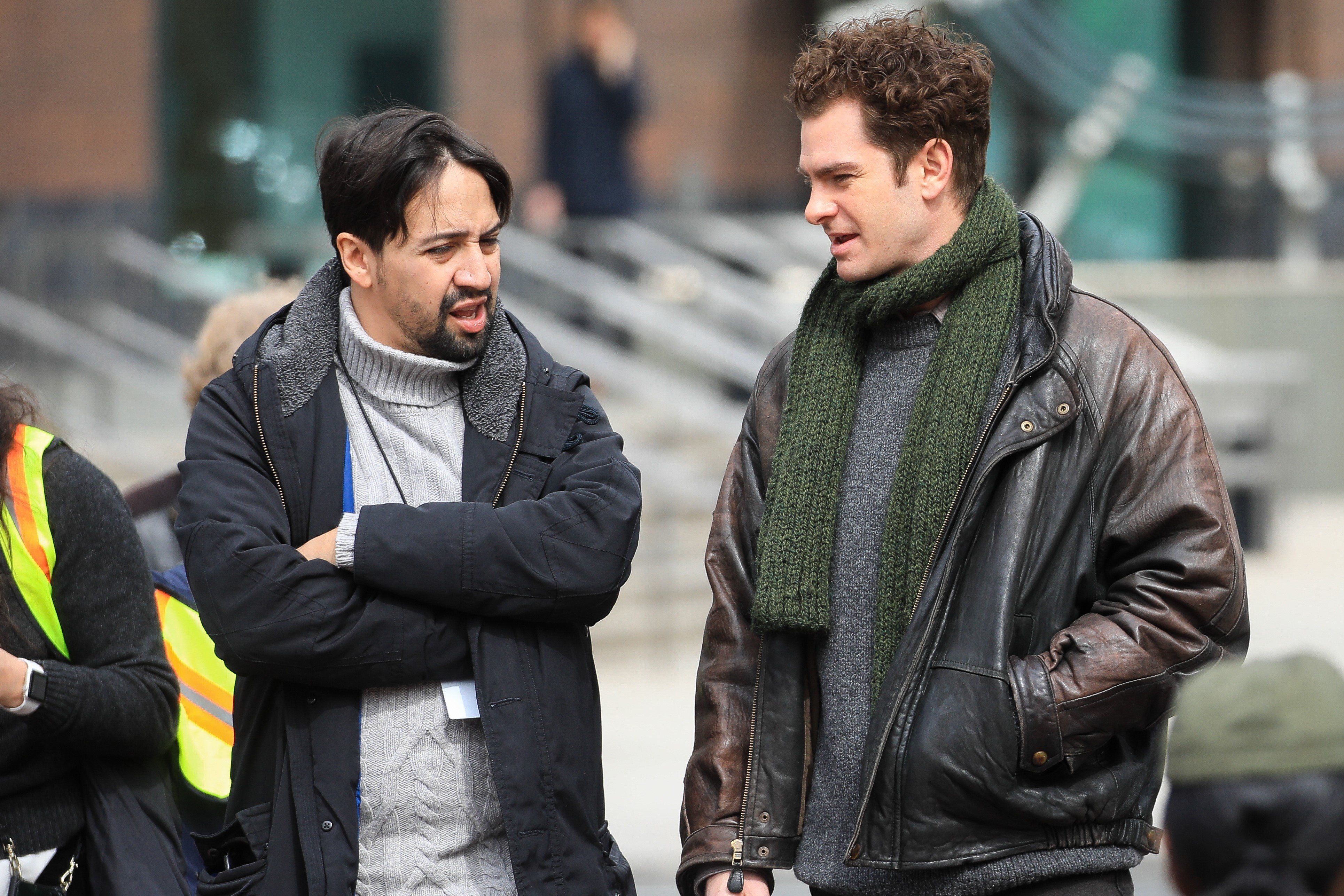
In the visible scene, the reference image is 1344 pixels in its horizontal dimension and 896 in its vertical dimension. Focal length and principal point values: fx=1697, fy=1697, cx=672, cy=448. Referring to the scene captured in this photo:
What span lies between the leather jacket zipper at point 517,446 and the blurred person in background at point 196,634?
0.53 m

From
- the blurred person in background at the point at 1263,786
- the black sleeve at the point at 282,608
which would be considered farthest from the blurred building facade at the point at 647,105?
the blurred person in background at the point at 1263,786

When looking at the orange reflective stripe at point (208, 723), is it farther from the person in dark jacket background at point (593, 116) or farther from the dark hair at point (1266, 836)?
the person in dark jacket background at point (593, 116)

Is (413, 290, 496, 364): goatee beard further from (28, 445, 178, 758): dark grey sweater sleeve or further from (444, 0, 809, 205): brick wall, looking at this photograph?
(444, 0, 809, 205): brick wall

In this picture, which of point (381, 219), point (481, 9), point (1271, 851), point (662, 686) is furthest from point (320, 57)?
point (1271, 851)

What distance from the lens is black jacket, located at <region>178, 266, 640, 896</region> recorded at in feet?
9.01

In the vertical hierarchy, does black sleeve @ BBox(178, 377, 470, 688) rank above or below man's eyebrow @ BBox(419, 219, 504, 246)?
below

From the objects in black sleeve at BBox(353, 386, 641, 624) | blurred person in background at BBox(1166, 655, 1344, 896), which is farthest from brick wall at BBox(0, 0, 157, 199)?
blurred person in background at BBox(1166, 655, 1344, 896)

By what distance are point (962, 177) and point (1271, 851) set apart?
156cm

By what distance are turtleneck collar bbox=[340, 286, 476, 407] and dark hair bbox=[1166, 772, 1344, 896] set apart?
164 cm

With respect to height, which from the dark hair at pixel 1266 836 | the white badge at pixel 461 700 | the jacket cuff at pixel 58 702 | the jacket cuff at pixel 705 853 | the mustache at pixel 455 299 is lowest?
the dark hair at pixel 1266 836

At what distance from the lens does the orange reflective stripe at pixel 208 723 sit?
346cm

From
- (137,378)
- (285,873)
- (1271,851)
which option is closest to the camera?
(1271,851)

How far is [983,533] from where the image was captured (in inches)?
109

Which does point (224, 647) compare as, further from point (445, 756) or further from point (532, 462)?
point (532, 462)
